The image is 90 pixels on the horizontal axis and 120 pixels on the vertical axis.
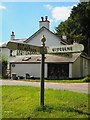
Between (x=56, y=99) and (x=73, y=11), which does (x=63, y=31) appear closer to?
(x=73, y=11)

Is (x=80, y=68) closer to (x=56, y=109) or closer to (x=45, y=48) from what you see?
(x=45, y=48)

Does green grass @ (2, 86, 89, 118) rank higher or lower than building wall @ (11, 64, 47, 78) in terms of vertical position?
lower

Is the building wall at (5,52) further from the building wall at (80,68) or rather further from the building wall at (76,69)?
the building wall at (76,69)

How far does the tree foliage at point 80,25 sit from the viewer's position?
5126 cm

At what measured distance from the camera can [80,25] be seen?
172 feet

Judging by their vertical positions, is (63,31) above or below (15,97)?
above

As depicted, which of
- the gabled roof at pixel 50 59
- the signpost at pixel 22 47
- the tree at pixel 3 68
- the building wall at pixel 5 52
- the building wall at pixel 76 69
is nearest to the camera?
the signpost at pixel 22 47

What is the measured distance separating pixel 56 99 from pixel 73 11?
Answer: 4433 centimetres

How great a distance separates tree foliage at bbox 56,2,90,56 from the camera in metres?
51.3

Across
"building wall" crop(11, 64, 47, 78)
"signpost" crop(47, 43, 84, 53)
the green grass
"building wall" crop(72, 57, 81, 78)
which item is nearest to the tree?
"building wall" crop(11, 64, 47, 78)

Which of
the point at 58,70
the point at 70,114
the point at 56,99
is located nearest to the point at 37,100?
the point at 56,99

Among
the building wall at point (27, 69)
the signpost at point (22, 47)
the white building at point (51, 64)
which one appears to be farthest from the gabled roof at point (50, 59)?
the signpost at point (22, 47)

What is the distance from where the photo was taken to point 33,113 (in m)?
9.30

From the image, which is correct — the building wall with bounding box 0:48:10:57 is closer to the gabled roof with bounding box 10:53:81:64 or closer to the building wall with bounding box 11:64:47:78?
the gabled roof with bounding box 10:53:81:64
